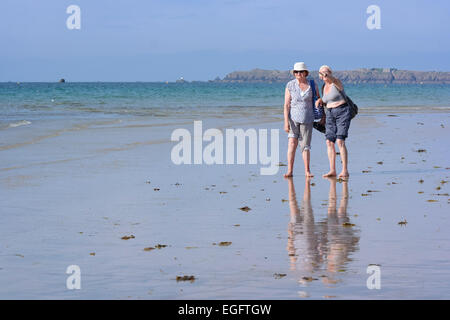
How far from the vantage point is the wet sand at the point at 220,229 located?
18.9ft

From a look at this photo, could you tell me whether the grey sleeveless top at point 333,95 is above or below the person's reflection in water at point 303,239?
above

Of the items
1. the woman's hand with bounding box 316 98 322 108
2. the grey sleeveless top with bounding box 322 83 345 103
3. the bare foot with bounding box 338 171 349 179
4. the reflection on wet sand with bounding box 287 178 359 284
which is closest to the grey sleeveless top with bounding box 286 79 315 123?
the woman's hand with bounding box 316 98 322 108

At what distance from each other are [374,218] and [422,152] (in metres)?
7.58

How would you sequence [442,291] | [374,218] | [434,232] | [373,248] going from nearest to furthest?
[442,291] → [373,248] → [434,232] → [374,218]

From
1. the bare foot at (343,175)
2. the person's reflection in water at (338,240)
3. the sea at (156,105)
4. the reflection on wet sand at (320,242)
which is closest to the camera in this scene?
the reflection on wet sand at (320,242)

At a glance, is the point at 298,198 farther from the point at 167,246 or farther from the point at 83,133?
the point at 83,133

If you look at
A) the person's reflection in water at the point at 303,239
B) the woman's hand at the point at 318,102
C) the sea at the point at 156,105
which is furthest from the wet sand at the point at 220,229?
the sea at the point at 156,105

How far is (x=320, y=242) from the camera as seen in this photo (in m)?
7.16

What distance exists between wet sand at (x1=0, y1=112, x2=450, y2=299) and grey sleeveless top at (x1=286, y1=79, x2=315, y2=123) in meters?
1.09

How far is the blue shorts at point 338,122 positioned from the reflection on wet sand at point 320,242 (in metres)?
2.54

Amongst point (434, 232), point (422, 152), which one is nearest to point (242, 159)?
point (422, 152)

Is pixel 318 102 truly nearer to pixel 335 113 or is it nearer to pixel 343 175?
pixel 335 113

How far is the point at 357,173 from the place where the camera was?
1238 centimetres

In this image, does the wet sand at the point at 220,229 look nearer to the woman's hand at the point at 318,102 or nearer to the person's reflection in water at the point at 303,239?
the person's reflection in water at the point at 303,239
